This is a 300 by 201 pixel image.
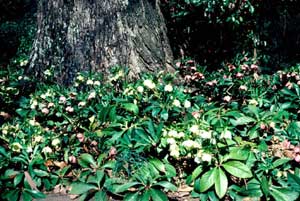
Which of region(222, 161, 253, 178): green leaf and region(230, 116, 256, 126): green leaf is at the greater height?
region(230, 116, 256, 126): green leaf

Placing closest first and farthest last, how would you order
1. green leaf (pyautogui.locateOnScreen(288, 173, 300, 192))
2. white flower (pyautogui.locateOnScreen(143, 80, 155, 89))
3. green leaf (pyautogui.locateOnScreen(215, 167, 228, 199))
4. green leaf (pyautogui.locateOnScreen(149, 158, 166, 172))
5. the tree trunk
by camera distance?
green leaf (pyautogui.locateOnScreen(288, 173, 300, 192)) < green leaf (pyautogui.locateOnScreen(215, 167, 228, 199)) < green leaf (pyautogui.locateOnScreen(149, 158, 166, 172)) < white flower (pyautogui.locateOnScreen(143, 80, 155, 89)) < the tree trunk

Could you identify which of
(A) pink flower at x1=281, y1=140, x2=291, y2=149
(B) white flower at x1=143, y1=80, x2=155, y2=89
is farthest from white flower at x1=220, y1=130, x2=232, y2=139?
(B) white flower at x1=143, y1=80, x2=155, y2=89

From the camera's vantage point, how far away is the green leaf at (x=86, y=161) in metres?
2.64

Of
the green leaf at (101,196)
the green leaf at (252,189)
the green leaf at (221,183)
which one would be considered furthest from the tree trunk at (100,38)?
the green leaf at (252,189)

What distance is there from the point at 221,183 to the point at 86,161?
1.04 m

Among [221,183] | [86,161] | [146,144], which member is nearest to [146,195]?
[146,144]

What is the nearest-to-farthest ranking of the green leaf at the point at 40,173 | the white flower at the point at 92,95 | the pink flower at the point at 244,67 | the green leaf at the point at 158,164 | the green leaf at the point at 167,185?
the green leaf at the point at 167,185
the green leaf at the point at 158,164
the green leaf at the point at 40,173
the white flower at the point at 92,95
the pink flower at the point at 244,67

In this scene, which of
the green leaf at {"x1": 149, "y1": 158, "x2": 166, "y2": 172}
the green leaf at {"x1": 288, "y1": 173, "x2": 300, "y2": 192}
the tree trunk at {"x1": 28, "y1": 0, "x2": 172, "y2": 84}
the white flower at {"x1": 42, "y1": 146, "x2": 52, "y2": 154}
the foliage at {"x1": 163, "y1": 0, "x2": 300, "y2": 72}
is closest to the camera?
the green leaf at {"x1": 288, "y1": 173, "x2": 300, "y2": 192}

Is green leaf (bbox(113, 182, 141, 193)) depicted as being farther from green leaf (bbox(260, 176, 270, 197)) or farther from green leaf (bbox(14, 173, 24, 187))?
green leaf (bbox(260, 176, 270, 197))

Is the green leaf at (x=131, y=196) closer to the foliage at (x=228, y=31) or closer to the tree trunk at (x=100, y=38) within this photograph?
the tree trunk at (x=100, y=38)

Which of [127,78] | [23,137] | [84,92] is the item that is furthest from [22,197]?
[127,78]

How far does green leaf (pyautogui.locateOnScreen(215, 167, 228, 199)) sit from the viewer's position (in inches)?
89.4

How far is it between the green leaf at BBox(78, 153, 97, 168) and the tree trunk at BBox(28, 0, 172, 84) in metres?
1.10

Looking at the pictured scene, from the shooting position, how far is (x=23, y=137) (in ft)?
9.65
